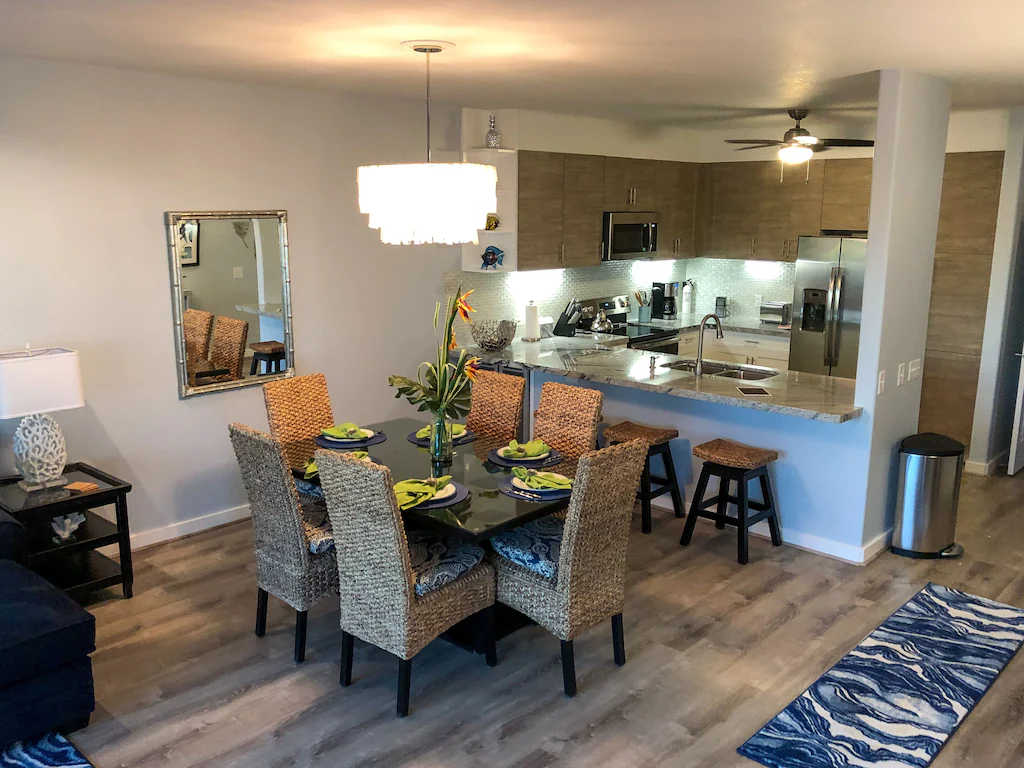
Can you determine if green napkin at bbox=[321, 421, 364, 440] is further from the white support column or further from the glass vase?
the white support column

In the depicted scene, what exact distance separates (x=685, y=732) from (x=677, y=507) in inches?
87.7

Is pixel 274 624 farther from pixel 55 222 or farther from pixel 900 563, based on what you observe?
pixel 900 563

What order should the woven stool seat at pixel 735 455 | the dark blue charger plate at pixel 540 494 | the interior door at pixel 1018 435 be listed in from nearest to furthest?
1. the dark blue charger plate at pixel 540 494
2. the woven stool seat at pixel 735 455
3. the interior door at pixel 1018 435

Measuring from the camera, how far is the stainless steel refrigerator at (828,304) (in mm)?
6449

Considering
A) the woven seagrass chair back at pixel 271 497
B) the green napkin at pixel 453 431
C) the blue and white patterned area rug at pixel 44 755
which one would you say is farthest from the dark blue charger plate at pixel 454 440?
the blue and white patterned area rug at pixel 44 755

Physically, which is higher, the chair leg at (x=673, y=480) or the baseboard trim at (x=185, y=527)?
the chair leg at (x=673, y=480)

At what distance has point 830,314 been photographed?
658 centimetres

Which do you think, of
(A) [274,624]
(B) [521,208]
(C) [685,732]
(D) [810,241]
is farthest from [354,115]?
(C) [685,732]

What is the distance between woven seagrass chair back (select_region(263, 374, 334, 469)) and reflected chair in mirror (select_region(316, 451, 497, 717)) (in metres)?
0.96

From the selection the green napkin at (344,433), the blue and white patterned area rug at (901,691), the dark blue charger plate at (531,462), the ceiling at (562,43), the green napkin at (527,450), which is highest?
the ceiling at (562,43)

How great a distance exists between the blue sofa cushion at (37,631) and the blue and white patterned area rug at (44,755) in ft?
0.93

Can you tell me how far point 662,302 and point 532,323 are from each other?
188 centimetres

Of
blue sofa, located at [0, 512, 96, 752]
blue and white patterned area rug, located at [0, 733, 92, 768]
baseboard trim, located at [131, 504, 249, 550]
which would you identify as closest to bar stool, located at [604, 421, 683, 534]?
baseboard trim, located at [131, 504, 249, 550]

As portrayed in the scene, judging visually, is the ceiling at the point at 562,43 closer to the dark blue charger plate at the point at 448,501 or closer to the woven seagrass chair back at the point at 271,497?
the woven seagrass chair back at the point at 271,497
